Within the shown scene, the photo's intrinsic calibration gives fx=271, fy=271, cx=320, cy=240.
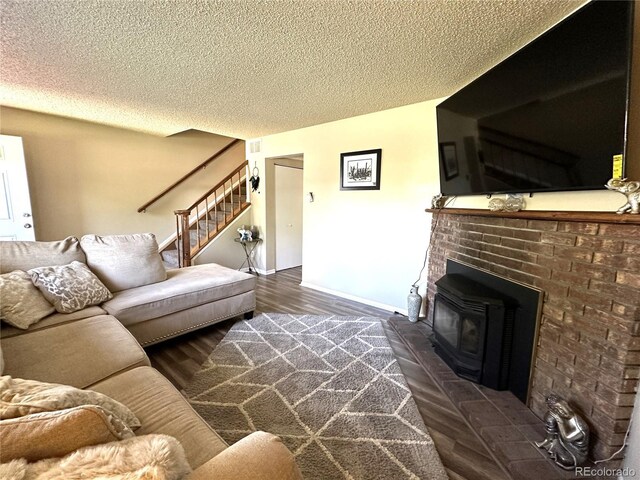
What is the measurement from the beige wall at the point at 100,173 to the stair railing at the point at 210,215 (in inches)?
15.3

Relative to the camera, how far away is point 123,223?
4305 millimetres

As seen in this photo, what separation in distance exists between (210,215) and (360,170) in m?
3.30

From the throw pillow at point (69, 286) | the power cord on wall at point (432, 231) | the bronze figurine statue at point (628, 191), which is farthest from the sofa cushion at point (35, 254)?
the bronze figurine statue at point (628, 191)

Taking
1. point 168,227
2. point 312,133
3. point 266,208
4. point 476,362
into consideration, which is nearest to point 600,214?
point 476,362

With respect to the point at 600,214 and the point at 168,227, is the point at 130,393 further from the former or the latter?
the point at 168,227

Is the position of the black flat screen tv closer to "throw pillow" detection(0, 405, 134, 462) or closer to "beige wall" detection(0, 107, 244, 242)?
"throw pillow" detection(0, 405, 134, 462)

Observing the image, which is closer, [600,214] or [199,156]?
[600,214]

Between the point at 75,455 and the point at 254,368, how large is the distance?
1.57 m

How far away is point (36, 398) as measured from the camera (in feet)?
2.31

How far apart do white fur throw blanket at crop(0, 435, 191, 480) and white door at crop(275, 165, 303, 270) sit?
13.7 feet

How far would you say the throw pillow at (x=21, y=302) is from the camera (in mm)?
1644

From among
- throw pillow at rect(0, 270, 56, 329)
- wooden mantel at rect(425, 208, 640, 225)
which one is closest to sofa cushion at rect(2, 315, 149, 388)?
throw pillow at rect(0, 270, 56, 329)

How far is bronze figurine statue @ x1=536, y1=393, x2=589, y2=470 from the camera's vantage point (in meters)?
1.23

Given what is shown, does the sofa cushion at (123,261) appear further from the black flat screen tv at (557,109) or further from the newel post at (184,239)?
the black flat screen tv at (557,109)
